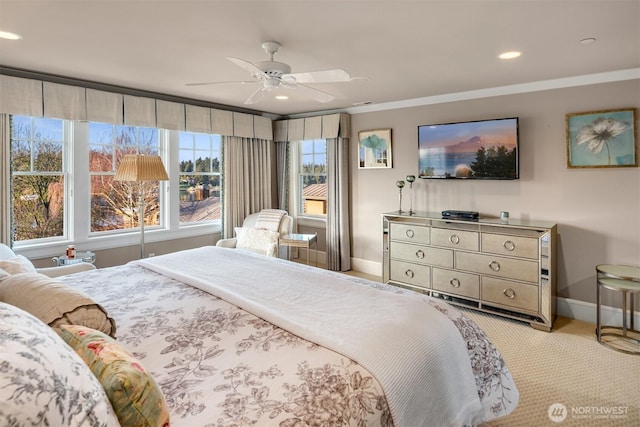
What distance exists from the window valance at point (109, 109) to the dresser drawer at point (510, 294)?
12.4 ft

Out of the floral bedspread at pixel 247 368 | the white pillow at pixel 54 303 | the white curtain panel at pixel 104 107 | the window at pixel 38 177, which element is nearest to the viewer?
the floral bedspread at pixel 247 368

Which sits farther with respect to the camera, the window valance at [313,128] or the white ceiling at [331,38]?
the window valance at [313,128]

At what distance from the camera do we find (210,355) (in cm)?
141

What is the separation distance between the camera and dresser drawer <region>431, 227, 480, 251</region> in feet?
12.1

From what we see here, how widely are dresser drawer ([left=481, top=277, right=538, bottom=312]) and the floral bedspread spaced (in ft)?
5.45

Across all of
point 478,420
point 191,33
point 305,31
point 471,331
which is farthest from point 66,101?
point 478,420

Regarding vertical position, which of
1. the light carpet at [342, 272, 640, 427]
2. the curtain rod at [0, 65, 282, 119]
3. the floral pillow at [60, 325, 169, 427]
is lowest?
the light carpet at [342, 272, 640, 427]

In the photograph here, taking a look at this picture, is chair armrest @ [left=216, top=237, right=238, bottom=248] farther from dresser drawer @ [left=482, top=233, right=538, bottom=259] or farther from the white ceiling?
dresser drawer @ [left=482, top=233, right=538, bottom=259]

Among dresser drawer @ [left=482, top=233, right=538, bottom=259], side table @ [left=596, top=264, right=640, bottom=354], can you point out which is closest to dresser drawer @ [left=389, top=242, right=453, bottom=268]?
dresser drawer @ [left=482, top=233, right=538, bottom=259]

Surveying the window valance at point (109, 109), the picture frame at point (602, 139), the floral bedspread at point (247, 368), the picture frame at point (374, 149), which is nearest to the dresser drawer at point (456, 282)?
the picture frame at point (602, 139)

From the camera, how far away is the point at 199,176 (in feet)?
16.5

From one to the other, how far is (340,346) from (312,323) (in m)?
0.25

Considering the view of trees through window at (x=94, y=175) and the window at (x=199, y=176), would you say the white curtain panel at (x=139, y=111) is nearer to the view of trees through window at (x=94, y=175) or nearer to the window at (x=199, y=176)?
the view of trees through window at (x=94, y=175)

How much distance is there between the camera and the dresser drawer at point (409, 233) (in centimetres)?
405
